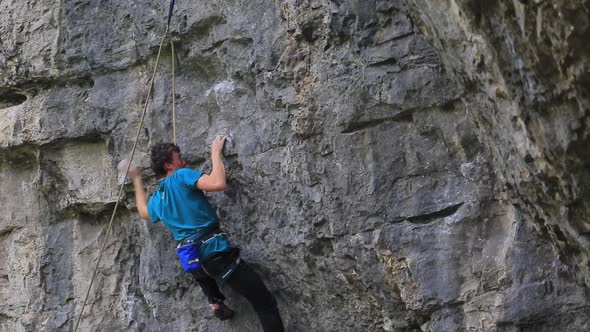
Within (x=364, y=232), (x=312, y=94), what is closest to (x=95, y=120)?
(x=312, y=94)

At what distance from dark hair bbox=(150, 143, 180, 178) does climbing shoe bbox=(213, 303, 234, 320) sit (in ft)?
3.33

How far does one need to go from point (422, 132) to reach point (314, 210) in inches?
35.0

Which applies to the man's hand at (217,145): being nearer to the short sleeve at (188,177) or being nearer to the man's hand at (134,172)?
the short sleeve at (188,177)

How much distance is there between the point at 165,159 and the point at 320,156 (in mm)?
1153

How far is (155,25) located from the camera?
636 centimetres

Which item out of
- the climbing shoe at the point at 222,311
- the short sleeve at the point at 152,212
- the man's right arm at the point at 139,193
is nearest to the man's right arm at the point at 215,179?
the short sleeve at the point at 152,212

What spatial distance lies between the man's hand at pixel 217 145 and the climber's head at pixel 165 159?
272 millimetres

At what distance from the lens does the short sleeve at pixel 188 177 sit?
5.65m

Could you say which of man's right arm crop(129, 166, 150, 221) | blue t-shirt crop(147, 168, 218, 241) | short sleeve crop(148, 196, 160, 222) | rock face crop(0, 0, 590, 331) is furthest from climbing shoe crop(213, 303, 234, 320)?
man's right arm crop(129, 166, 150, 221)

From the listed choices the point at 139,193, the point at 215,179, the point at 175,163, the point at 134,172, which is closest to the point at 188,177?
the point at 215,179

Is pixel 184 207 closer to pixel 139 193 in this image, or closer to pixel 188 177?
pixel 188 177

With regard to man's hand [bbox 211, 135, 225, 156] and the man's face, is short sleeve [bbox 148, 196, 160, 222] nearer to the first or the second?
the man's face

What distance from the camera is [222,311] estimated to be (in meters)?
5.96

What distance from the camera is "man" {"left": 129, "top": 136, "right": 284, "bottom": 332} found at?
18.7ft
